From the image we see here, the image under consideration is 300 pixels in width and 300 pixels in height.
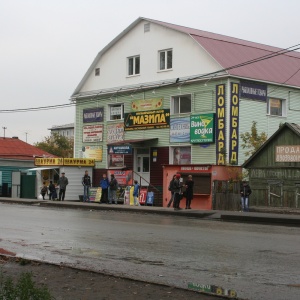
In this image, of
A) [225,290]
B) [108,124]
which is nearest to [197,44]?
[108,124]

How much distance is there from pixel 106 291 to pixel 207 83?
26178 millimetres

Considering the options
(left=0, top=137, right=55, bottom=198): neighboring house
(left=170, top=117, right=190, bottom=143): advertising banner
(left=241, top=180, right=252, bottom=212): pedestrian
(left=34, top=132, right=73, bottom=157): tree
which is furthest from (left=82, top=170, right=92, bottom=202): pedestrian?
(left=34, top=132, right=73, bottom=157): tree

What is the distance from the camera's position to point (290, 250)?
1291 cm

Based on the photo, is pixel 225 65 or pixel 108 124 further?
pixel 108 124

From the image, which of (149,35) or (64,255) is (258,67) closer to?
(149,35)

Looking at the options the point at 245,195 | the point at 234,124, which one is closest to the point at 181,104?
the point at 234,124

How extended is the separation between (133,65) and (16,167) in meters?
17.3

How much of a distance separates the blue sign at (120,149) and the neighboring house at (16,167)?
5800 mm

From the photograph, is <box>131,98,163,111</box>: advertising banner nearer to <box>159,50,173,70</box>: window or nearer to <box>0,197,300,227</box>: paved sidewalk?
<box>159,50,173,70</box>: window

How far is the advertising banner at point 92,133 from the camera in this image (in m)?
39.7

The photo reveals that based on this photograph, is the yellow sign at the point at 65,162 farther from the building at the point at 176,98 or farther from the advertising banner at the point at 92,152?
the building at the point at 176,98

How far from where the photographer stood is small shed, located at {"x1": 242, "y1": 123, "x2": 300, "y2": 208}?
86.6 ft

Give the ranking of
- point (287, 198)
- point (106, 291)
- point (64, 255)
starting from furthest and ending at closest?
1. point (287, 198)
2. point (64, 255)
3. point (106, 291)

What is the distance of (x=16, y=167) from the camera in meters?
A: 50.5
